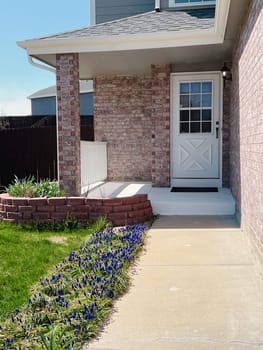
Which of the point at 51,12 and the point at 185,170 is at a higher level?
the point at 51,12

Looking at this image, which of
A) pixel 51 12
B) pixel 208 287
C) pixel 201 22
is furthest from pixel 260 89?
pixel 51 12

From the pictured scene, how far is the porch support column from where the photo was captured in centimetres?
862

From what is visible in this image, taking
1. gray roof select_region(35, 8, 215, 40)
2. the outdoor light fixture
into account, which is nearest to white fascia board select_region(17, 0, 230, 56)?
gray roof select_region(35, 8, 215, 40)

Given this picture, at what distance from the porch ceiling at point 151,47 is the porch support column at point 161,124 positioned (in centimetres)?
32

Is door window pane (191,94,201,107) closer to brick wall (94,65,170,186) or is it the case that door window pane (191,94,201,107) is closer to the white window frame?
brick wall (94,65,170,186)

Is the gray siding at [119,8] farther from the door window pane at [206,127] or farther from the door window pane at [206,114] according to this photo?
the door window pane at [206,127]

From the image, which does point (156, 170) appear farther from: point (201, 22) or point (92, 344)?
point (92, 344)

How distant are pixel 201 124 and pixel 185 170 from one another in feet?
3.44

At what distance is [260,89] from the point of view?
4090 mm

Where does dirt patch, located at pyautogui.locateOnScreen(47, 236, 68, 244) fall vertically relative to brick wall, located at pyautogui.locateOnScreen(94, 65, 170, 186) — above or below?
below

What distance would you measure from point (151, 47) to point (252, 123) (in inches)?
121

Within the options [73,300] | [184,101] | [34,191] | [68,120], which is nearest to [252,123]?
[73,300]

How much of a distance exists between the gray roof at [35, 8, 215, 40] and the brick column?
1.75ft

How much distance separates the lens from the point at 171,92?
8.70 meters
